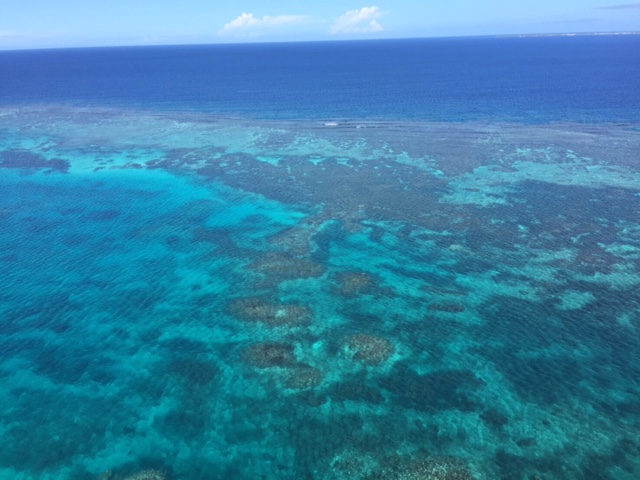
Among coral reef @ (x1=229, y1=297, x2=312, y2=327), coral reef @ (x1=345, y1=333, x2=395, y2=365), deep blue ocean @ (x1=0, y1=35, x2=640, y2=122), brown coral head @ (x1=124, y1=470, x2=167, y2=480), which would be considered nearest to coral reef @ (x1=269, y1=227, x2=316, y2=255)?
coral reef @ (x1=229, y1=297, x2=312, y2=327)

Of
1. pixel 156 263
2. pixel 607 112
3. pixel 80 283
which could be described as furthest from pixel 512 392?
pixel 607 112

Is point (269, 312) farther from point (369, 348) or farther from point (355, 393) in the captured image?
point (355, 393)

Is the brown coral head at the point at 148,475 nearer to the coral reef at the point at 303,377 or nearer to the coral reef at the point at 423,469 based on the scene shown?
the coral reef at the point at 303,377

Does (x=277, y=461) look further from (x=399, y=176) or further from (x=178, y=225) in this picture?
(x=399, y=176)

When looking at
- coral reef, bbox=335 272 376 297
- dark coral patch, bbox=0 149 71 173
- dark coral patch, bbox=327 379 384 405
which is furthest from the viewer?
dark coral patch, bbox=0 149 71 173

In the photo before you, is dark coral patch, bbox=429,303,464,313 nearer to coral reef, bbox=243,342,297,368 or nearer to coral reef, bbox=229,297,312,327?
coral reef, bbox=229,297,312,327

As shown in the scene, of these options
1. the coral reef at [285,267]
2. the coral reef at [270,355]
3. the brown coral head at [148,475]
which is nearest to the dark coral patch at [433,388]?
the coral reef at [270,355]
